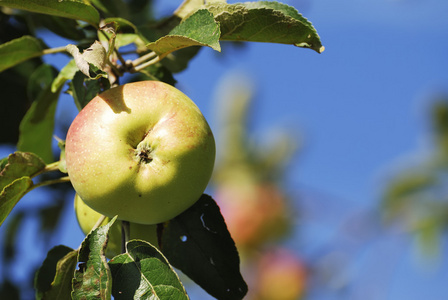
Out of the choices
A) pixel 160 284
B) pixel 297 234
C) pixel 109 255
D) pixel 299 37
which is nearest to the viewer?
pixel 160 284

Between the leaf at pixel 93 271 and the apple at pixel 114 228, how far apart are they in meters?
0.22

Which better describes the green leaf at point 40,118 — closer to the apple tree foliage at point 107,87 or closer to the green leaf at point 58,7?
the apple tree foliage at point 107,87

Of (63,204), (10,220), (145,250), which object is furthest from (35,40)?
(10,220)

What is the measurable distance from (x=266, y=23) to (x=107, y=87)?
0.34m

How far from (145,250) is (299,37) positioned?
0.44 metres

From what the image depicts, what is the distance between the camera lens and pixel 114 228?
1020 millimetres

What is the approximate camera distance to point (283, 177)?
415 centimetres

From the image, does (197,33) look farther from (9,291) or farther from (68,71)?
(9,291)

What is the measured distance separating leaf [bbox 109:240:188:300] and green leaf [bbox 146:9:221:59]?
329 mm

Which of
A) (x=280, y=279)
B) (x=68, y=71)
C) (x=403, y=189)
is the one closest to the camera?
(x=68, y=71)

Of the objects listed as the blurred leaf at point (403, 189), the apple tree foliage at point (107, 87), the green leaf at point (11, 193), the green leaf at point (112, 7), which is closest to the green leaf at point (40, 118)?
the apple tree foliage at point (107, 87)

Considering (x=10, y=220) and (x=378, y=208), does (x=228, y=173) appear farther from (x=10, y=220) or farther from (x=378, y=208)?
(x=10, y=220)

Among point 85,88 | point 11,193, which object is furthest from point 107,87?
point 11,193

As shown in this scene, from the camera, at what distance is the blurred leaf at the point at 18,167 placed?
0.94 m
